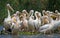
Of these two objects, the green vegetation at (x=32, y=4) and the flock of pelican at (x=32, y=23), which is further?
the green vegetation at (x=32, y=4)

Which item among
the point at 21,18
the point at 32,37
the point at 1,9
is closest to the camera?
the point at 32,37

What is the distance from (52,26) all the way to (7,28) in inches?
88.3

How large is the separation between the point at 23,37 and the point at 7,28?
8.09ft

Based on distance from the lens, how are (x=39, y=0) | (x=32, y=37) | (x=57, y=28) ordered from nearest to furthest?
(x=32, y=37), (x=57, y=28), (x=39, y=0)

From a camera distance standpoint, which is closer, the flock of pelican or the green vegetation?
the flock of pelican

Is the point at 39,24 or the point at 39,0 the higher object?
the point at 39,0

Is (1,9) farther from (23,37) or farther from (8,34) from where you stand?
(23,37)

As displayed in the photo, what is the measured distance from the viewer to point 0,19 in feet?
81.0

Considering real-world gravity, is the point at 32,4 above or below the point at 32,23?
above

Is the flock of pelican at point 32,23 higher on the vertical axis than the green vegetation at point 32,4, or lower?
lower

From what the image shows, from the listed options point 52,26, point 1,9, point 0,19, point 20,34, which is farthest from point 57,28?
point 1,9

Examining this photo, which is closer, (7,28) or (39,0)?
(7,28)

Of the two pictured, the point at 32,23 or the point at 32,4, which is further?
the point at 32,4

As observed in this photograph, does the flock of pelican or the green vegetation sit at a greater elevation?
the green vegetation
